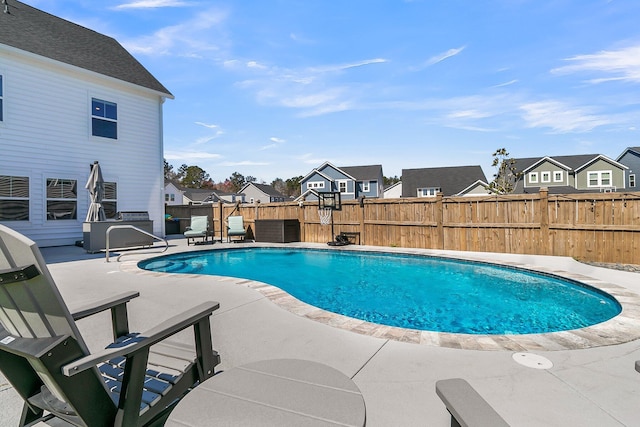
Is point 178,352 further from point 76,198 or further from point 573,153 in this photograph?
point 573,153

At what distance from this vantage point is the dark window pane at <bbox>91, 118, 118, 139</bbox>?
10.7m

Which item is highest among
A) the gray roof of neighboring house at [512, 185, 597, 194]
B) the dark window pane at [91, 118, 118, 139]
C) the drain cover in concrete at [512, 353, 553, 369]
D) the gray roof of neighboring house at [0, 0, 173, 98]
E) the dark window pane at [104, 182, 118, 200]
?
the gray roof of neighboring house at [0, 0, 173, 98]

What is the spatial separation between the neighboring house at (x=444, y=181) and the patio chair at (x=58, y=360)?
102ft

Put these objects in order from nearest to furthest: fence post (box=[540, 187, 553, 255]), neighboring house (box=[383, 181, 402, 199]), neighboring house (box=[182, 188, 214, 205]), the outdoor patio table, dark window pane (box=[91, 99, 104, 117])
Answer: the outdoor patio table < fence post (box=[540, 187, 553, 255]) < dark window pane (box=[91, 99, 104, 117]) < neighboring house (box=[383, 181, 402, 199]) < neighboring house (box=[182, 188, 214, 205])

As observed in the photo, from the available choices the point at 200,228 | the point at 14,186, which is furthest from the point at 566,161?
the point at 14,186

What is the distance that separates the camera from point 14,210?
9133 mm

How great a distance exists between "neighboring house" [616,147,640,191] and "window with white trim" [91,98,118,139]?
36.8 metres

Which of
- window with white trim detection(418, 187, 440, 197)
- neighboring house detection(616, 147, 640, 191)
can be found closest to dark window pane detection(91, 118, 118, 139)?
window with white trim detection(418, 187, 440, 197)

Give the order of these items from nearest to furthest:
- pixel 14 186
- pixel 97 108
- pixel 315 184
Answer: pixel 14 186
pixel 97 108
pixel 315 184

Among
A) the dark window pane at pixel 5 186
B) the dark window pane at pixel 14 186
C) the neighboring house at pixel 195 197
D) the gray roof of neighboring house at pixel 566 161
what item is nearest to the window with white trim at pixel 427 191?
the gray roof of neighboring house at pixel 566 161

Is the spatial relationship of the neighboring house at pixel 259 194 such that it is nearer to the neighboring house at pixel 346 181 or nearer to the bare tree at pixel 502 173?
the neighboring house at pixel 346 181

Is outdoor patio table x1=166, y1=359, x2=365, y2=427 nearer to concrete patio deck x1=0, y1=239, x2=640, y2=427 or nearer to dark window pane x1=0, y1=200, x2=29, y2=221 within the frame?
concrete patio deck x1=0, y1=239, x2=640, y2=427

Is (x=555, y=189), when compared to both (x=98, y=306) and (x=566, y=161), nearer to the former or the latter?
(x=566, y=161)

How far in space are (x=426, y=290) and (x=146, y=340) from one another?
536 cm
